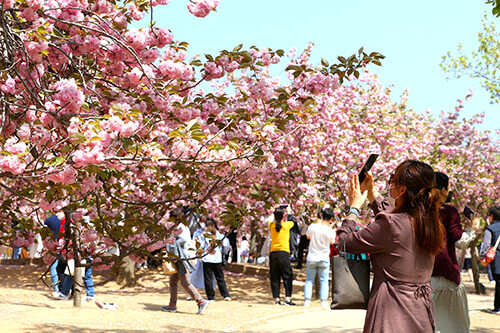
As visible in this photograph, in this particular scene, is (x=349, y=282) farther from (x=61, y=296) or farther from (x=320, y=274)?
(x=61, y=296)

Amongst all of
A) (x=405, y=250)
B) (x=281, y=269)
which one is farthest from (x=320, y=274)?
(x=405, y=250)

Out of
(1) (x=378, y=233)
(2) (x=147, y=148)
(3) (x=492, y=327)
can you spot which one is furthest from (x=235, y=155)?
(3) (x=492, y=327)

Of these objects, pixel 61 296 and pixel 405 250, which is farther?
pixel 61 296

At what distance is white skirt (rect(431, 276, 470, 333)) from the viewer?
476 cm

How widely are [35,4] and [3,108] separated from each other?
0.92 metres

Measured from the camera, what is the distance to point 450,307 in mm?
4781

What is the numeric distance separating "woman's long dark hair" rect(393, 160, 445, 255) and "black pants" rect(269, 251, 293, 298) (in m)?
9.02

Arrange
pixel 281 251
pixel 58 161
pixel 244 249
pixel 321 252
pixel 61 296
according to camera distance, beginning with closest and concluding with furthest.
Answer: pixel 58 161 < pixel 321 252 < pixel 61 296 < pixel 281 251 < pixel 244 249

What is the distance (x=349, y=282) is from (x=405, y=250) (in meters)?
0.43

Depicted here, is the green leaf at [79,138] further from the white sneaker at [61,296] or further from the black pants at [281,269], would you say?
the black pants at [281,269]

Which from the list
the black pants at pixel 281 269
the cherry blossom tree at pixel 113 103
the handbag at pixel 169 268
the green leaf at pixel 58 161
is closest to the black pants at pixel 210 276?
the black pants at pixel 281 269

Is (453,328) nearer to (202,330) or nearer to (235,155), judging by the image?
(235,155)

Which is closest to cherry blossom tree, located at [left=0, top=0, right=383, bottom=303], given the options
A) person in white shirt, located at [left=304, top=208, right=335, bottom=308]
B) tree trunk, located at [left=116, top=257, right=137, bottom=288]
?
person in white shirt, located at [left=304, top=208, right=335, bottom=308]

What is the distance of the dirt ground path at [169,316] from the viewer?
7926 millimetres
